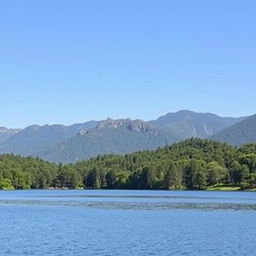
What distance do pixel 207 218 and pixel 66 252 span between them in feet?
131

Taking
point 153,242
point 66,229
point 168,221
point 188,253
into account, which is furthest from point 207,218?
point 188,253

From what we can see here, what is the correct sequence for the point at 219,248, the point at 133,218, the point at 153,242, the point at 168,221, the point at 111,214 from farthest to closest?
1. the point at 111,214
2. the point at 133,218
3. the point at 168,221
4. the point at 153,242
5. the point at 219,248

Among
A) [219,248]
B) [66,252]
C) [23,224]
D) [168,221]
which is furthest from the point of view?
[168,221]

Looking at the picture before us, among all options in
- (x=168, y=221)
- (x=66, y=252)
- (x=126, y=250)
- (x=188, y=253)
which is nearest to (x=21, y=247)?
(x=66, y=252)

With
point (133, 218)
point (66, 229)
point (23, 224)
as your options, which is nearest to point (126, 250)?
point (66, 229)

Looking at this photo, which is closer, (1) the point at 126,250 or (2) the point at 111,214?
A: (1) the point at 126,250

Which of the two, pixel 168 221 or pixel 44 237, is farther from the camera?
pixel 168 221

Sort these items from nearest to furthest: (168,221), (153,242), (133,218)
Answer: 1. (153,242)
2. (168,221)
3. (133,218)

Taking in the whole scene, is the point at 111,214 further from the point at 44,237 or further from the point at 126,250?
the point at 126,250

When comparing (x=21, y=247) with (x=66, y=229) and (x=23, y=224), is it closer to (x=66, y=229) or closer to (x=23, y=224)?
(x=66, y=229)

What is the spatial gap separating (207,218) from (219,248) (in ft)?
108

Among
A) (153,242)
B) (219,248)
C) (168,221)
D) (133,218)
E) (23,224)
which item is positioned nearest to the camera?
(219,248)

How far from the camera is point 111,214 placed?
3925 inches

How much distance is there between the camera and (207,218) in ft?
298
